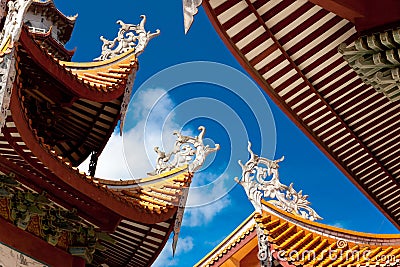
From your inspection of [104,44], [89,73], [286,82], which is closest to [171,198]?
[89,73]

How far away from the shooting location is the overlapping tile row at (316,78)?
4.72m

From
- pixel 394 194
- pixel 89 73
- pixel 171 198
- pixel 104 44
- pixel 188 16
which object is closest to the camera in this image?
pixel 188 16

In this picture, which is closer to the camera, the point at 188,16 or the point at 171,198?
the point at 188,16

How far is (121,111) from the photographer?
1025cm

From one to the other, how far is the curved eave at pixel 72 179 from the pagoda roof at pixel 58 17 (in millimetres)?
8606

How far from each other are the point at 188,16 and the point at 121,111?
6.80m

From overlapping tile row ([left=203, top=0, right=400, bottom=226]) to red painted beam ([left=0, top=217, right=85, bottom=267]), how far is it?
13.0ft

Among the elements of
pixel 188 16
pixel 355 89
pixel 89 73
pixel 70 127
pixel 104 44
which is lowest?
pixel 188 16

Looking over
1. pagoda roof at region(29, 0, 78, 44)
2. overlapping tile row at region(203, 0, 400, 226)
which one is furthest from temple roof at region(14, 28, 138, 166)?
pagoda roof at region(29, 0, 78, 44)

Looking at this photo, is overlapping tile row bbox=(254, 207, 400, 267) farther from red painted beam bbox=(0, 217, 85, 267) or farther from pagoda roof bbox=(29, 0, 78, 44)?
pagoda roof bbox=(29, 0, 78, 44)

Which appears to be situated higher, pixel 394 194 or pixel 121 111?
pixel 121 111

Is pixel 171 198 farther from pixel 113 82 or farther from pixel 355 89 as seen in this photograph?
pixel 355 89

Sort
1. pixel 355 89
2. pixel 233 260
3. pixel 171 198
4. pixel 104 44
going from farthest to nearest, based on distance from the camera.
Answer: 1. pixel 233 260
2. pixel 104 44
3. pixel 171 198
4. pixel 355 89

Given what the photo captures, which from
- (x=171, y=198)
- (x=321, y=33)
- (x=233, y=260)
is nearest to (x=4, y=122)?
(x=321, y=33)
